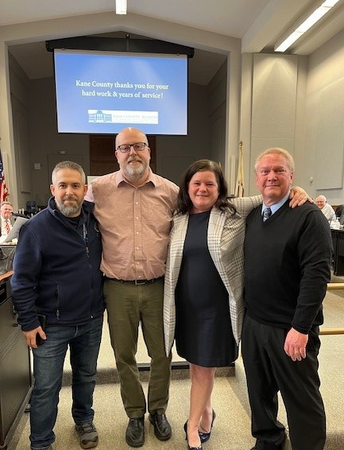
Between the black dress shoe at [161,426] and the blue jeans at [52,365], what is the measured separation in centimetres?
50

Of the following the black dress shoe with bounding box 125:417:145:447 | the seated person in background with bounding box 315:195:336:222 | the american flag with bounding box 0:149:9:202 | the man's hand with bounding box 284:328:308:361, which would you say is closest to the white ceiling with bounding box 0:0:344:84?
the american flag with bounding box 0:149:9:202

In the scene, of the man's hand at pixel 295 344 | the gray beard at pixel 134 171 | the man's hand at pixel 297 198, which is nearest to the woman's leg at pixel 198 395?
the man's hand at pixel 295 344

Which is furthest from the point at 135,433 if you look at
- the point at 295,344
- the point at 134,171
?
the point at 134,171

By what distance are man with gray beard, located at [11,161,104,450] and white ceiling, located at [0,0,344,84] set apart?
15.3ft

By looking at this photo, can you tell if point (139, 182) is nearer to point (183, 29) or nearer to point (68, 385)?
point (68, 385)

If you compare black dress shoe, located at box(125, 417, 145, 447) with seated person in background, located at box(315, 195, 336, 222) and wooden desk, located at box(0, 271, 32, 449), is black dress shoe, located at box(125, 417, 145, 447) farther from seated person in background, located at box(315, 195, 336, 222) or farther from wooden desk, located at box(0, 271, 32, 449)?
seated person in background, located at box(315, 195, 336, 222)

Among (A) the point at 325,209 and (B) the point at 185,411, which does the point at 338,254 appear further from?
(B) the point at 185,411

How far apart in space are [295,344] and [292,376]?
183 mm

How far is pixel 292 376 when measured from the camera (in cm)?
137

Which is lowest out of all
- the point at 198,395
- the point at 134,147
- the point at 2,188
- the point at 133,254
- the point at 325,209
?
the point at 198,395

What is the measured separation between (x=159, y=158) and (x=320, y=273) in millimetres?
8541

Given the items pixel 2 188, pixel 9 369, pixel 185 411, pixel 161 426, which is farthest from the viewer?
pixel 2 188

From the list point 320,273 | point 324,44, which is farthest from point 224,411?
point 324,44

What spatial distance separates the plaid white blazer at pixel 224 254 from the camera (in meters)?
1.50
